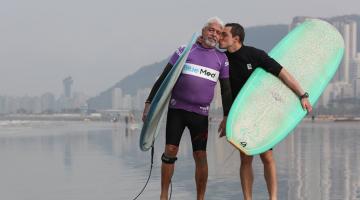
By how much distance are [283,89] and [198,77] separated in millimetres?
774

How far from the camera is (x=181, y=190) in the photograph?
20.6ft

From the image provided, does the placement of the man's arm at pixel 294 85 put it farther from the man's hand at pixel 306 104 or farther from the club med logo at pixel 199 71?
the club med logo at pixel 199 71

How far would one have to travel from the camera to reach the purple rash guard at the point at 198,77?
13.4 feet

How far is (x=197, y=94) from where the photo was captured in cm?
410

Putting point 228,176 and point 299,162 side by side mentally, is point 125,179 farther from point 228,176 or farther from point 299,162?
point 299,162

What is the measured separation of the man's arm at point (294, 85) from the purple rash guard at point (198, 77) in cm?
50

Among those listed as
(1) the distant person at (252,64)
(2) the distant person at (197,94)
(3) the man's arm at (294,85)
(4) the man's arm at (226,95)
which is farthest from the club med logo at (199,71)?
(3) the man's arm at (294,85)

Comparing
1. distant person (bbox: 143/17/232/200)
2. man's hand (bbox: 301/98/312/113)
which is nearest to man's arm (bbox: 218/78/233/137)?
distant person (bbox: 143/17/232/200)

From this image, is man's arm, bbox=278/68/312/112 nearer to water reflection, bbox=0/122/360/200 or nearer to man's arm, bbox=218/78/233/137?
man's arm, bbox=218/78/233/137

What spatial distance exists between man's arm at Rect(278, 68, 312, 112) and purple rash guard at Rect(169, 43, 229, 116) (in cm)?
50

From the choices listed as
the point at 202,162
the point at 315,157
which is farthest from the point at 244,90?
the point at 315,157

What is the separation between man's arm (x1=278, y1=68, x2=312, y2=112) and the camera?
Result: 421cm

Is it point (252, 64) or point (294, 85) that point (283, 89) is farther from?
point (252, 64)

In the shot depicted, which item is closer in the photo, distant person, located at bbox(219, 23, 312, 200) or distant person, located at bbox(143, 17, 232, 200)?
distant person, located at bbox(143, 17, 232, 200)
